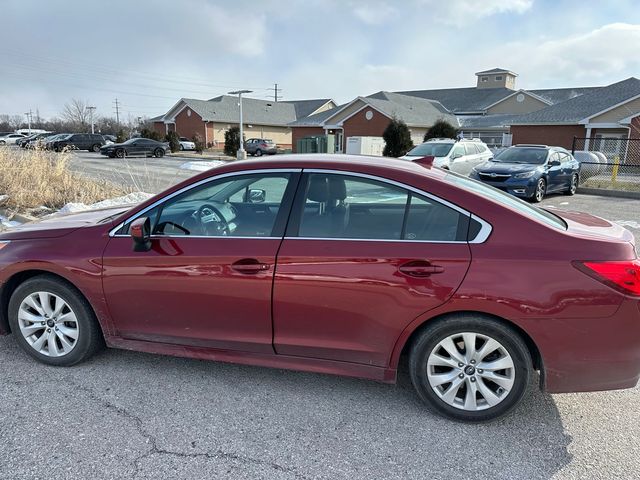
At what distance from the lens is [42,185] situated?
371 inches

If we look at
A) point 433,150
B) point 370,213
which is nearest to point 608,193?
point 433,150

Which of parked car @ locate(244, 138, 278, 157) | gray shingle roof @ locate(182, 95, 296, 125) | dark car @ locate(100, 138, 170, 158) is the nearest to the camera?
dark car @ locate(100, 138, 170, 158)

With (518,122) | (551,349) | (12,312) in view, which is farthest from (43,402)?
(518,122)

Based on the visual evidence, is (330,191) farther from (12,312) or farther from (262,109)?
(262,109)

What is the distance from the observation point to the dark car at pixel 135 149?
31.2m

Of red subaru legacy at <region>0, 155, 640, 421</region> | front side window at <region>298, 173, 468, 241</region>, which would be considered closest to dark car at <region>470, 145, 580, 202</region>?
red subaru legacy at <region>0, 155, 640, 421</region>

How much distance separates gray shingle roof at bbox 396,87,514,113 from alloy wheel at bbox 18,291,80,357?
4349 cm

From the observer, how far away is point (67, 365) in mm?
3432

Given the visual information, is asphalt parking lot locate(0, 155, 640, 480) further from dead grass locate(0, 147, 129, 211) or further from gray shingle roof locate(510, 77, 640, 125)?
gray shingle roof locate(510, 77, 640, 125)

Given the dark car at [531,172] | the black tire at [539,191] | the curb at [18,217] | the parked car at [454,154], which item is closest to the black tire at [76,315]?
the curb at [18,217]

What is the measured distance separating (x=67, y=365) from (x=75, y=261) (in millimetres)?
849

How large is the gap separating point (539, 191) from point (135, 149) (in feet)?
93.5

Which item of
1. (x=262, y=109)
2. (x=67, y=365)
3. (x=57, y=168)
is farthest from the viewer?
(x=262, y=109)

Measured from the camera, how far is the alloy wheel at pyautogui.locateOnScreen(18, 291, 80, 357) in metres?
3.37
